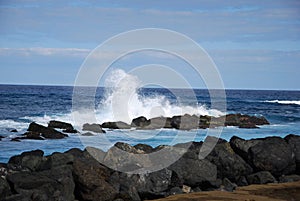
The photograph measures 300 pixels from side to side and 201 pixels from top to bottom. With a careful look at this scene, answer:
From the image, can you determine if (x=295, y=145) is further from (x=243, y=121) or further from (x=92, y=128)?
(x=243, y=121)

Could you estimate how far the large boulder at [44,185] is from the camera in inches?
312

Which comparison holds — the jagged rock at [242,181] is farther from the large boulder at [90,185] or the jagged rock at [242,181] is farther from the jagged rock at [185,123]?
the jagged rock at [185,123]

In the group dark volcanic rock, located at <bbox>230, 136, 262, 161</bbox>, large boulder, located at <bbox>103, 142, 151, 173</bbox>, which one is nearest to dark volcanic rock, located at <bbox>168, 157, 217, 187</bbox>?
large boulder, located at <bbox>103, 142, 151, 173</bbox>

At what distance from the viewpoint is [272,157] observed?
1127 centimetres

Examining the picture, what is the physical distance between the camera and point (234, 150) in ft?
40.0


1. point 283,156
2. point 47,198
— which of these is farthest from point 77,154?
point 283,156

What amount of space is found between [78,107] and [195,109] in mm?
9291

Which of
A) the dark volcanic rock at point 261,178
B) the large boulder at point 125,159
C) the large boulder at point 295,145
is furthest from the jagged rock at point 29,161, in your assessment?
the large boulder at point 295,145

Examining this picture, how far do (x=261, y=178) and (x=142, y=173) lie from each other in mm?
2965

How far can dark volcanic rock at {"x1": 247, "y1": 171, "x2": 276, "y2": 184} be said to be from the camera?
10625mm

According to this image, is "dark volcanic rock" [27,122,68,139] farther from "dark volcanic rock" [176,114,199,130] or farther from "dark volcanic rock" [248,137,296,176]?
"dark volcanic rock" [248,137,296,176]

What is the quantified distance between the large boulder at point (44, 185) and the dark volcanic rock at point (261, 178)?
14.1 ft

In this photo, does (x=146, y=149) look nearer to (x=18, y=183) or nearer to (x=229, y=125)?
(x=18, y=183)

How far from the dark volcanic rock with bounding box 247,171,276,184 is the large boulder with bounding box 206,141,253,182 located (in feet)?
1.00
